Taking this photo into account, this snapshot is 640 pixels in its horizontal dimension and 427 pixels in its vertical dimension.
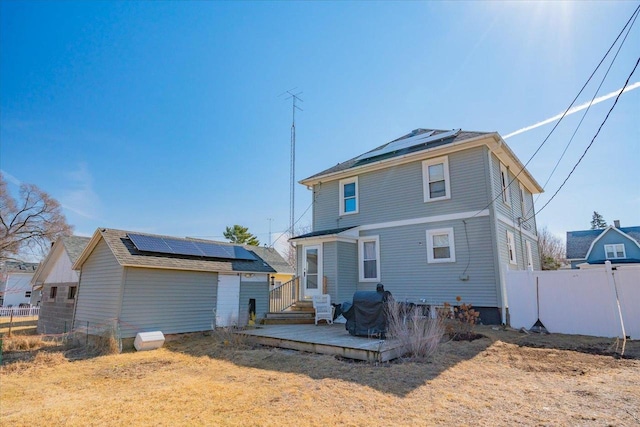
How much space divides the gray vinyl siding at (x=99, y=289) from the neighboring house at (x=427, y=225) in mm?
6610

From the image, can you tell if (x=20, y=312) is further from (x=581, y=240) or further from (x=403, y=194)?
(x=581, y=240)

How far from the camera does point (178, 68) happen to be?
37.0 feet

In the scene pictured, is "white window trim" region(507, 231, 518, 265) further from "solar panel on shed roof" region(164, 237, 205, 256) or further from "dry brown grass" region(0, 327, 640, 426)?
"solar panel on shed roof" region(164, 237, 205, 256)

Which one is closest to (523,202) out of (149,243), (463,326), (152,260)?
(463,326)

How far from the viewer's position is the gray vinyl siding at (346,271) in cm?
1250

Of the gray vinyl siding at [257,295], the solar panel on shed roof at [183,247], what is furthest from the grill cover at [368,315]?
the solar panel on shed roof at [183,247]

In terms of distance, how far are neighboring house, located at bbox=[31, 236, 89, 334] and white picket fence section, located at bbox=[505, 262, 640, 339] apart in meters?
16.6

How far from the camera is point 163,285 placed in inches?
415

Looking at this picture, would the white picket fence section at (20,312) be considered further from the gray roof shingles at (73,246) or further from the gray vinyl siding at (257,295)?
the gray vinyl siding at (257,295)

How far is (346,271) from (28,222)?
3506 cm

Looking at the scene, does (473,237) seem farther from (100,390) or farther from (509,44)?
(100,390)

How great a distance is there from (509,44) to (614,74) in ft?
8.84

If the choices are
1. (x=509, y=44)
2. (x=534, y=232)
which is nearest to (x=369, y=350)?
(x=509, y=44)

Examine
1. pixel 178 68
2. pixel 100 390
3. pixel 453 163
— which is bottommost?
pixel 100 390
